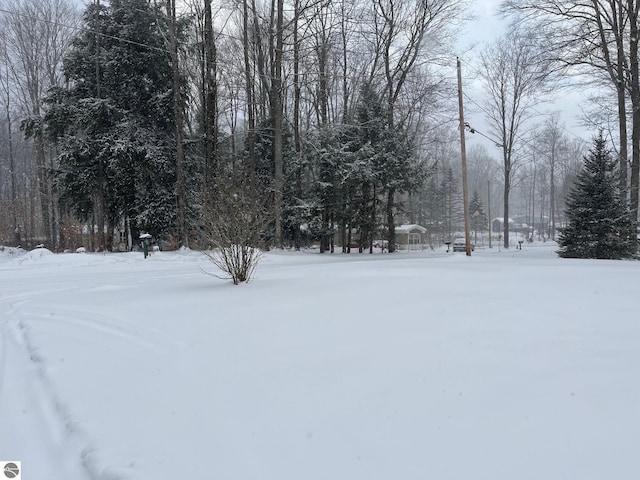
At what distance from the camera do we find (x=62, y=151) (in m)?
21.3

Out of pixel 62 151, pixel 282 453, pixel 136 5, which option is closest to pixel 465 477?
pixel 282 453

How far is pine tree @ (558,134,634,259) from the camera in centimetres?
1695

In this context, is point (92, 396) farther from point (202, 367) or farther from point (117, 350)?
point (117, 350)

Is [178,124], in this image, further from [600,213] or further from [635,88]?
[635,88]

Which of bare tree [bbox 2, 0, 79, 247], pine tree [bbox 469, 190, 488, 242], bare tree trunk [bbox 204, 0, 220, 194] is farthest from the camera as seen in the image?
pine tree [bbox 469, 190, 488, 242]

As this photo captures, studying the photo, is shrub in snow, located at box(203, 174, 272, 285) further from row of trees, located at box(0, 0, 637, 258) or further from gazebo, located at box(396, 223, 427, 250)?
gazebo, located at box(396, 223, 427, 250)

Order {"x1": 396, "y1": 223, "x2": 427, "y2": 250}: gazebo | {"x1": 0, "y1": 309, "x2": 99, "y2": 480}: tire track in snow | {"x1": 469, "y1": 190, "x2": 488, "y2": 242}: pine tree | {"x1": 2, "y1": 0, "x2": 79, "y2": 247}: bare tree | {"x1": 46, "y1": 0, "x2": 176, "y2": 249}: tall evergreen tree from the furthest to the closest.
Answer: {"x1": 469, "y1": 190, "x2": 488, "y2": 242}: pine tree, {"x1": 396, "y1": 223, "x2": 427, "y2": 250}: gazebo, {"x1": 2, "y1": 0, "x2": 79, "y2": 247}: bare tree, {"x1": 46, "y1": 0, "x2": 176, "y2": 249}: tall evergreen tree, {"x1": 0, "y1": 309, "x2": 99, "y2": 480}: tire track in snow

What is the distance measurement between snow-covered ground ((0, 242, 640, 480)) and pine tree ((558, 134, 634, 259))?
12.2 m

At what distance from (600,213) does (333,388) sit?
57.3 ft

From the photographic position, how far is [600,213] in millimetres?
16922

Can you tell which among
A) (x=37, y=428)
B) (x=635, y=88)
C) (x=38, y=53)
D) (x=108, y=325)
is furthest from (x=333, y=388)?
(x=38, y=53)

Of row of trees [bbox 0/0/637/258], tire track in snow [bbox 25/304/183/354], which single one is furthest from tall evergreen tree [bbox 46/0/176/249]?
tire track in snow [bbox 25/304/183/354]

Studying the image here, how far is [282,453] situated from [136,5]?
25.3 m

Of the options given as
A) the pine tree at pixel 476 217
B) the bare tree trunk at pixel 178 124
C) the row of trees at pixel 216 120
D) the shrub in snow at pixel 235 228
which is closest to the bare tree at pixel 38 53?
the row of trees at pixel 216 120
